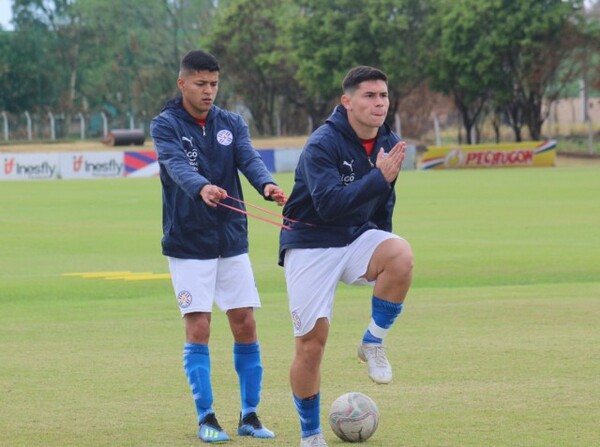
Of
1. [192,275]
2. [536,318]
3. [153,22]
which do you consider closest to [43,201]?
[536,318]

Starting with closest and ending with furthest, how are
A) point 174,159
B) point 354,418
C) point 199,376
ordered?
point 354,418
point 174,159
point 199,376

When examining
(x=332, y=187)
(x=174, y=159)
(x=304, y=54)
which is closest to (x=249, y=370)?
(x=174, y=159)

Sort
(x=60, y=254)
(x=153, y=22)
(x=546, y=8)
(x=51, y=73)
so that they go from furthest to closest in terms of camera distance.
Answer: (x=153, y=22) < (x=51, y=73) < (x=546, y=8) < (x=60, y=254)

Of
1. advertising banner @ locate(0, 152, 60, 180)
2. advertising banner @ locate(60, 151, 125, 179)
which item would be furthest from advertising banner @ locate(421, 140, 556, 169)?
advertising banner @ locate(0, 152, 60, 180)

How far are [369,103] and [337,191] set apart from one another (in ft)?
1.88

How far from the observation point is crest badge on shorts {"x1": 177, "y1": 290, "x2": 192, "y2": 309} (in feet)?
28.5

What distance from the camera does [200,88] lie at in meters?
8.72

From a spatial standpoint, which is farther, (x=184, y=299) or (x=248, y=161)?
(x=248, y=161)

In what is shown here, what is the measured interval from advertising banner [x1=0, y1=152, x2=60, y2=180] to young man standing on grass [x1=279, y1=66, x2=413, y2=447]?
5570 cm

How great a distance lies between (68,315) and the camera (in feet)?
51.4

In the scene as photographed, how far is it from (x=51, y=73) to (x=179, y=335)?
289 feet

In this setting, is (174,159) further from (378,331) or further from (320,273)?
(378,331)

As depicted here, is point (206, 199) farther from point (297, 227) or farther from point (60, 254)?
point (60, 254)

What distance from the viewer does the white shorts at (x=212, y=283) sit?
8719mm
